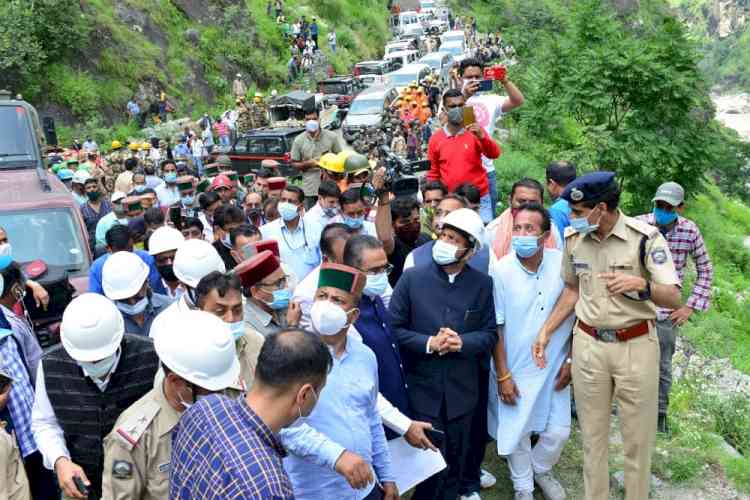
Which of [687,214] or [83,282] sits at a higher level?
[83,282]

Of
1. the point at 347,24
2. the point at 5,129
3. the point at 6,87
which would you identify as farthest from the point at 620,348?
the point at 347,24

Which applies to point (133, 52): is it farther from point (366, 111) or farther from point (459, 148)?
point (459, 148)

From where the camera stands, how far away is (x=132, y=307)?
4211mm

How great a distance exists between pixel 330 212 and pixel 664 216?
8.43ft

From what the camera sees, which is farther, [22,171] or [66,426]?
[22,171]

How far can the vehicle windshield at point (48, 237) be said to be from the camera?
692cm

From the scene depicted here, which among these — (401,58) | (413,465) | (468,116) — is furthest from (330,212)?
(401,58)

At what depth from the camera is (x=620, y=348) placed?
13.9 ft

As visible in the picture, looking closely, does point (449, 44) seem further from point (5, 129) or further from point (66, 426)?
point (66, 426)

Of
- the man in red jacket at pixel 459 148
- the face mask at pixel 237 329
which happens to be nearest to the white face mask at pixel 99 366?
the face mask at pixel 237 329

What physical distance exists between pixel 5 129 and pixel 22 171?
99 cm

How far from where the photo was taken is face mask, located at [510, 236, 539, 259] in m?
4.42

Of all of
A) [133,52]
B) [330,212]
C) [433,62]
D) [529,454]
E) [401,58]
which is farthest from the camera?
[401,58]

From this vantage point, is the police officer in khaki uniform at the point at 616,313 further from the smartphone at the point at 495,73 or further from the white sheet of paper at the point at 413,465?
the smartphone at the point at 495,73
